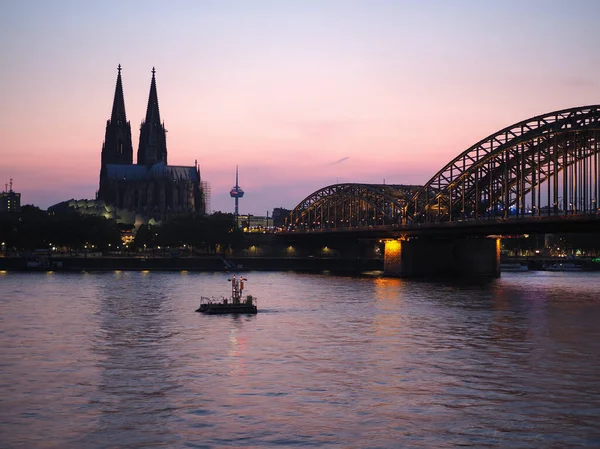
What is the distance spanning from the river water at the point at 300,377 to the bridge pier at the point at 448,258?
60.9 m

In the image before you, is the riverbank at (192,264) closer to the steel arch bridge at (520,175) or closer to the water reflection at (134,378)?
the steel arch bridge at (520,175)

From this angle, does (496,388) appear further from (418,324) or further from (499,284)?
(499,284)

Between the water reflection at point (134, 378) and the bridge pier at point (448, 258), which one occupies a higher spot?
the bridge pier at point (448, 258)

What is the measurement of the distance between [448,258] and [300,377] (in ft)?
340

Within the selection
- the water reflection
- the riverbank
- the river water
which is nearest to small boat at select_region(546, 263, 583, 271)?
the riverbank

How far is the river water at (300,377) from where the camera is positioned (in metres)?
30.3

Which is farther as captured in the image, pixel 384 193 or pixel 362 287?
pixel 384 193

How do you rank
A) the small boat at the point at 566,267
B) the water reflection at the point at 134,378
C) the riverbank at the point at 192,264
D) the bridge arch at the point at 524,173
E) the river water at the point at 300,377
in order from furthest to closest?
the small boat at the point at 566,267, the riverbank at the point at 192,264, the bridge arch at the point at 524,173, the water reflection at the point at 134,378, the river water at the point at 300,377

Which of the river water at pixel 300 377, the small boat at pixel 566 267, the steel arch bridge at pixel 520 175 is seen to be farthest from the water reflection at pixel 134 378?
the small boat at pixel 566 267

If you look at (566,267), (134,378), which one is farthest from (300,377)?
(566,267)

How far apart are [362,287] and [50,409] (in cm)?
8344

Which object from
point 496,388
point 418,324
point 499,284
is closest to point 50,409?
point 496,388

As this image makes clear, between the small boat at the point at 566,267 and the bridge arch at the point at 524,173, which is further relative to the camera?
the small boat at the point at 566,267

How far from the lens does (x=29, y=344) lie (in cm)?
5256
